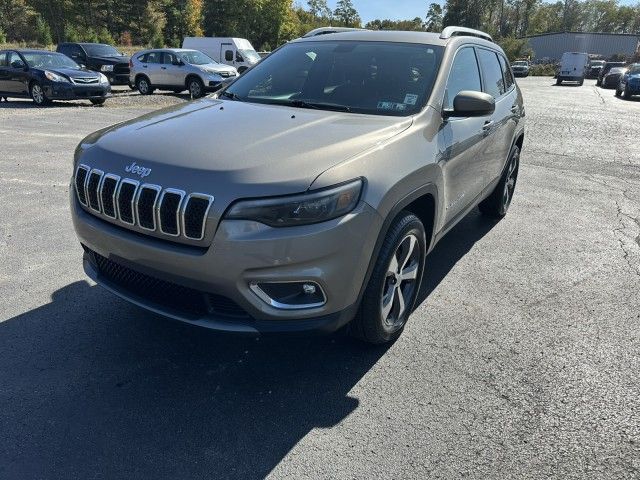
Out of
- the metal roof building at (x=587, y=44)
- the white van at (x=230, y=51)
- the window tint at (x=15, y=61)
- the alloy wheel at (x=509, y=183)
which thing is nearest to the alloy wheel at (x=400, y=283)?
the alloy wheel at (x=509, y=183)

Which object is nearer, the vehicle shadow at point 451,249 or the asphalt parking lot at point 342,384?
the asphalt parking lot at point 342,384

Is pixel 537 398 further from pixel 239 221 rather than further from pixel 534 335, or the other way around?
pixel 239 221

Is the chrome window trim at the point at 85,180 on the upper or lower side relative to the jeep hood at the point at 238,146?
lower

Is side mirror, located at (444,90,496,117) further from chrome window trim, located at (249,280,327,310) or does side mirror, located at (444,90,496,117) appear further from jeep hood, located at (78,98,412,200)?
chrome window trim, located at (249,280,327,310)

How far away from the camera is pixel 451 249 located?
4.80 meters

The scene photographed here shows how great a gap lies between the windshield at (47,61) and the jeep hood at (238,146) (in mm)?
13541

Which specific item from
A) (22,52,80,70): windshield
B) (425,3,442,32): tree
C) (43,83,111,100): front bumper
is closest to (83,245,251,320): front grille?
(43,83,111,100): front bumper

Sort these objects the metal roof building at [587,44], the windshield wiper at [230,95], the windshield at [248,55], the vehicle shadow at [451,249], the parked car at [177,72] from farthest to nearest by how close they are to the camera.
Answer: the metal roof building at [587,44], the windshield at [248,55], the parked car at [177,72], the vehicle shadow at [451,249], the windshield wiper at [230,95]

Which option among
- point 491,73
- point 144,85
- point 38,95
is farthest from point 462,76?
point 144,85

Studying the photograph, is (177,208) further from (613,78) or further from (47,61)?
(613,78)

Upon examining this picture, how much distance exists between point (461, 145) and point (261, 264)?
202cm

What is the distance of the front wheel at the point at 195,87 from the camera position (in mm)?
17688

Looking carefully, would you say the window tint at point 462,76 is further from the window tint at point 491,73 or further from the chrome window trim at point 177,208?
the chrome window trim at point 177,208

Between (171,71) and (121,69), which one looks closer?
(171,71)
